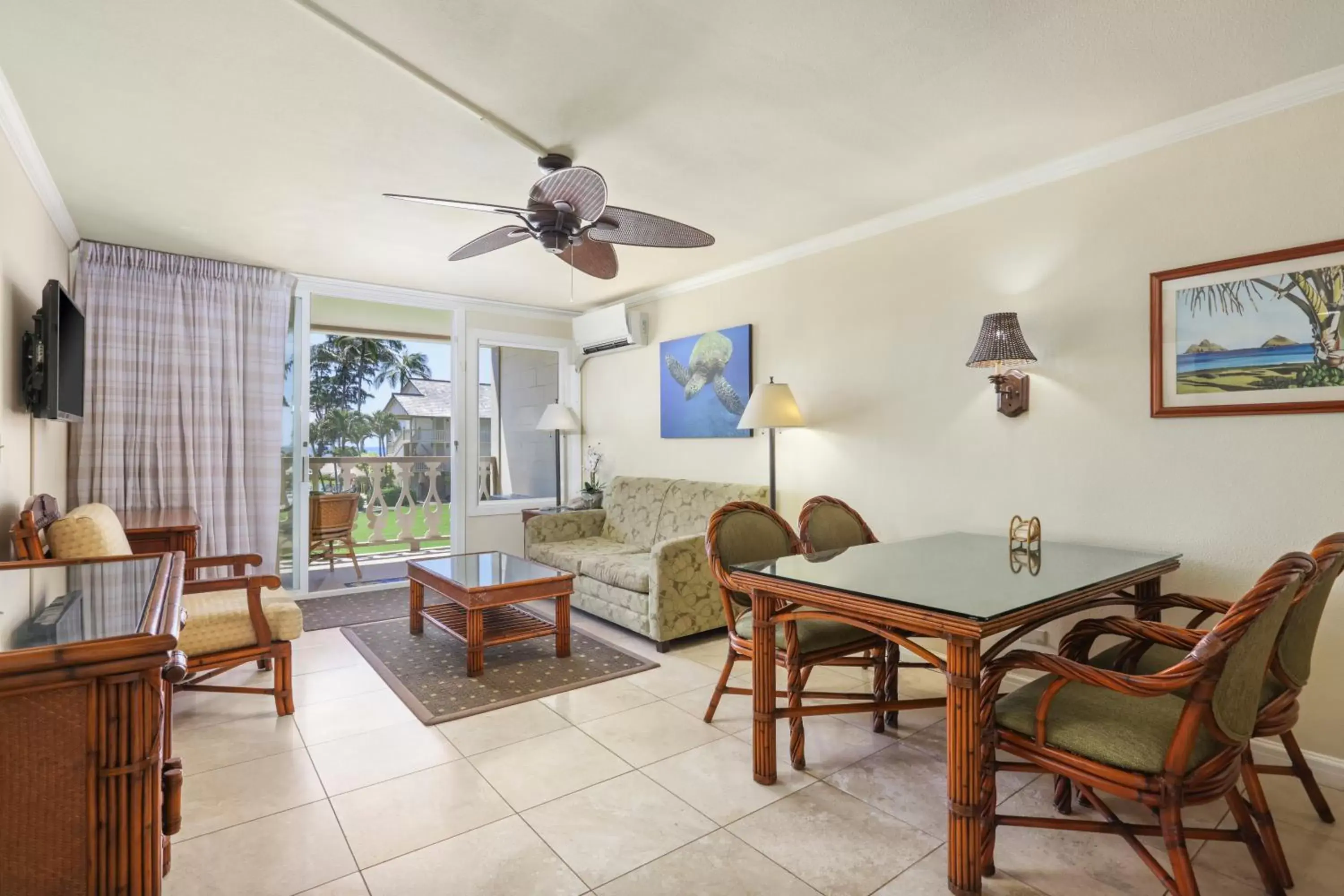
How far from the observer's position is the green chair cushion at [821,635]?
235cm

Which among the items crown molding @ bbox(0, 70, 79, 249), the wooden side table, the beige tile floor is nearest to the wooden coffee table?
the beige tile floor

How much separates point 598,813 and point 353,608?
3219 mm

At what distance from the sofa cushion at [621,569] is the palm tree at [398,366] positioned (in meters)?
4.04

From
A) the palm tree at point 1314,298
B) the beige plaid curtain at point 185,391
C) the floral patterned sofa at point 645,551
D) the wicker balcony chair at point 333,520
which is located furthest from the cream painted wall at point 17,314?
the palm tree at point 1314,298

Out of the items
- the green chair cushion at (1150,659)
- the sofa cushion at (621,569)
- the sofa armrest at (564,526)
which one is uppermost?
the sofa armrest at (564,526)

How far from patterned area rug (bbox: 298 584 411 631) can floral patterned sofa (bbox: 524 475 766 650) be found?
987 mm

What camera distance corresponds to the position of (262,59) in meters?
2.09

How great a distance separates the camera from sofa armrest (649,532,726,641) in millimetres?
3580

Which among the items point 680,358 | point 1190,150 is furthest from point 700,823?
point 680,358

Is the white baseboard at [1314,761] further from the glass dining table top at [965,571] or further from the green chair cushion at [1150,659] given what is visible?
the glass dining table top at [965,571]

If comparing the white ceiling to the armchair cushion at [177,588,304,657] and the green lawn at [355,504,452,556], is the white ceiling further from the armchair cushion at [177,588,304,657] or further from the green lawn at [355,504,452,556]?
the green lawn at [355,504,452,556]

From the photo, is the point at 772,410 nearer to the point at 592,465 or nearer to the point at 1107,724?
the point at 1107,724

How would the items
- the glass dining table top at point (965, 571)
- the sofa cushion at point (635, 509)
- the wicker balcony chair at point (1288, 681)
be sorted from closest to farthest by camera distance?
the wicker balcony chair at point (1288, 681)
the glass dining table top at point (965, 571)
the sofa cushion at point (635, 509)

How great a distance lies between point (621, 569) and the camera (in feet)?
12.8
